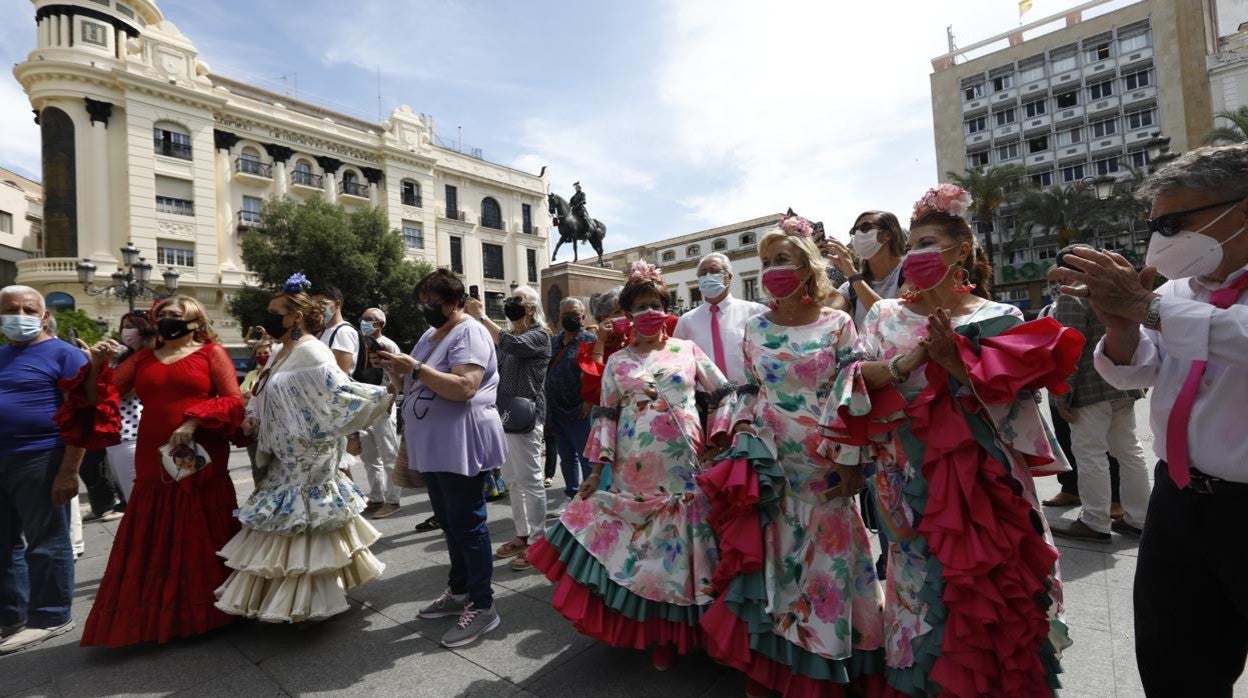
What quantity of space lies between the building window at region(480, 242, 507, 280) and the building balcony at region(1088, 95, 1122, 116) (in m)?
39.4

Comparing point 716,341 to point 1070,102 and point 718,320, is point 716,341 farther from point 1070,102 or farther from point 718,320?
point 1070,102

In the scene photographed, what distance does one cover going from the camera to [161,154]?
26.7 meters

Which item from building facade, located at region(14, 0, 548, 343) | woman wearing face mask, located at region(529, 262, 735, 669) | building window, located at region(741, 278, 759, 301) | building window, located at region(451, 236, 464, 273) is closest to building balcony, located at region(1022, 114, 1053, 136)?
building window, located at region(741, 278, 759, 301)

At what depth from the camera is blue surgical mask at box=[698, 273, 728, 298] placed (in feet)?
12.5

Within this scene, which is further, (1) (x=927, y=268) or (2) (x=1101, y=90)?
(2) (x=1101, y=90)

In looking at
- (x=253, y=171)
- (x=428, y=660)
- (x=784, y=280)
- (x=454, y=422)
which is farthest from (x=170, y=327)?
(x=253, y=171)

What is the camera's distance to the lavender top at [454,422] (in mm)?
3307

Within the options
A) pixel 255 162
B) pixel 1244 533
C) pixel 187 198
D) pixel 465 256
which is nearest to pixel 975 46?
pixel 465 256

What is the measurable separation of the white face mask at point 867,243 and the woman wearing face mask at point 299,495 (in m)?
2.96

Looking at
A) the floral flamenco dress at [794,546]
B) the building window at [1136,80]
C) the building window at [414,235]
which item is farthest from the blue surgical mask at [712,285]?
the building window at [1136,80]

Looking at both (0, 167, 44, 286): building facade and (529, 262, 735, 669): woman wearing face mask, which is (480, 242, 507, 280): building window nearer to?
(0, 167, 44, 286): building facade

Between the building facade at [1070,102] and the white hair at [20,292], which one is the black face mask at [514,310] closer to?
the white hair at [20,292]

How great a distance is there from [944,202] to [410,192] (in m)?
37.6

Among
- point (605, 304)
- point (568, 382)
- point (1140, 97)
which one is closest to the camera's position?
point (605, 304)
